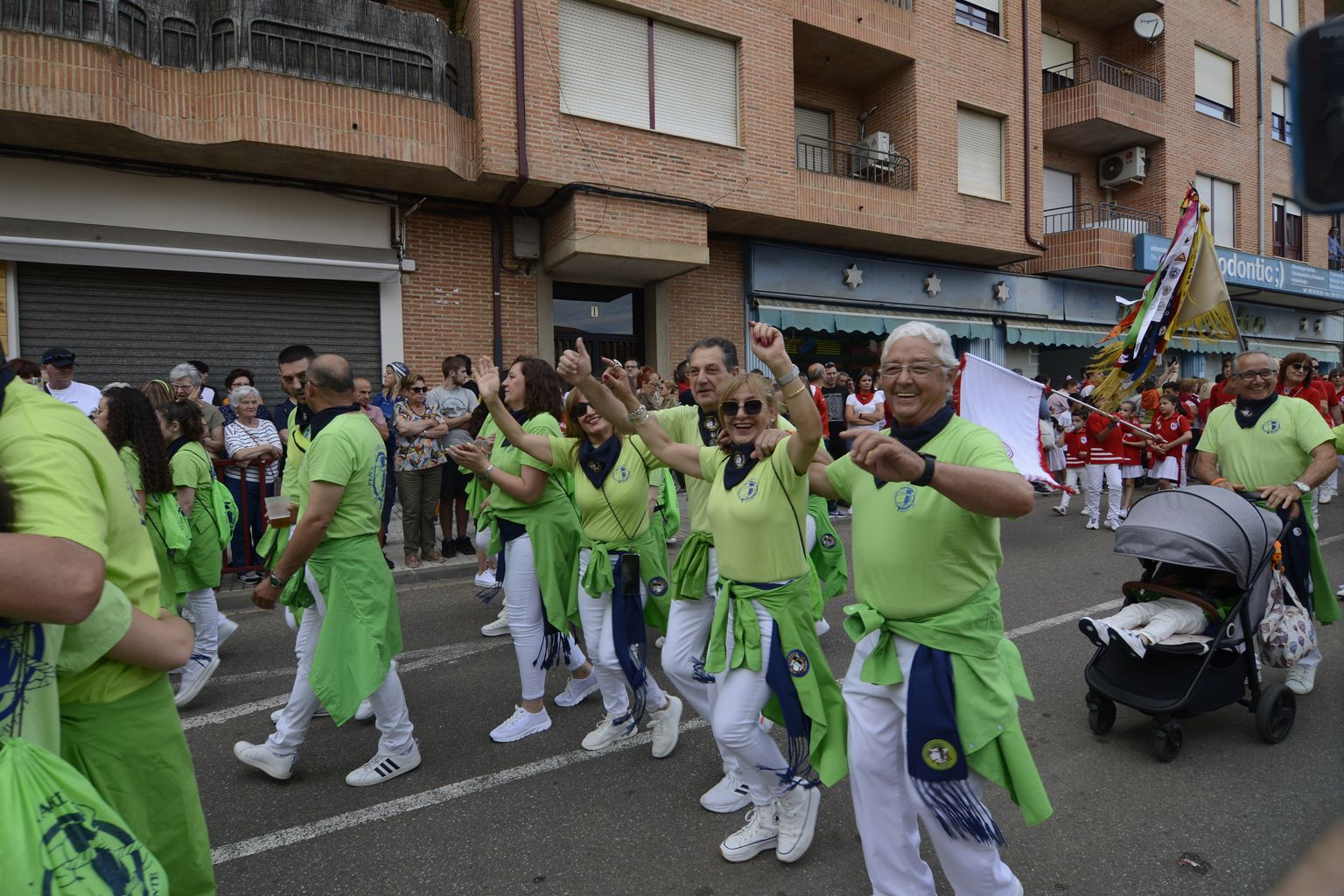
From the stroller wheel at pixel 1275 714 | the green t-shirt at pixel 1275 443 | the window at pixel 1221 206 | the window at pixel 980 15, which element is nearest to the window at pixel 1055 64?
the window at pixel 980 15

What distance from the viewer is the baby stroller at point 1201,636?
152 inches

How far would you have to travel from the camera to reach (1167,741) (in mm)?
3852

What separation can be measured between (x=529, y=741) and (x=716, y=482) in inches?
73.7

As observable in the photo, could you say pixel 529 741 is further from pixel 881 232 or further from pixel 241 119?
pixel 881 232

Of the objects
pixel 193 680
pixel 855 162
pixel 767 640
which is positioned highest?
pixel 855 162

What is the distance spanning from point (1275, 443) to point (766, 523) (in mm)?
3635

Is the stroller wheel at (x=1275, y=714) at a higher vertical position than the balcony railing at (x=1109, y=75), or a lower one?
lower

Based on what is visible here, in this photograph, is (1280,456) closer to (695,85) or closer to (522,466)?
(522,466)

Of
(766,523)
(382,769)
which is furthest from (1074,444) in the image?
(382,769)

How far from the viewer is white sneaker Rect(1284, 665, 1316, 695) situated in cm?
453

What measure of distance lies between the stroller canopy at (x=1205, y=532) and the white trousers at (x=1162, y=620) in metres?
0.26

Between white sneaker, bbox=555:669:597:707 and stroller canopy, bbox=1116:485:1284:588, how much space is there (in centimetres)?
294

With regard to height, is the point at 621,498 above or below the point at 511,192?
below

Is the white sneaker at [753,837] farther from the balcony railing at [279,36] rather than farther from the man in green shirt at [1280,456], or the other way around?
the balcony railing at [279,36]
